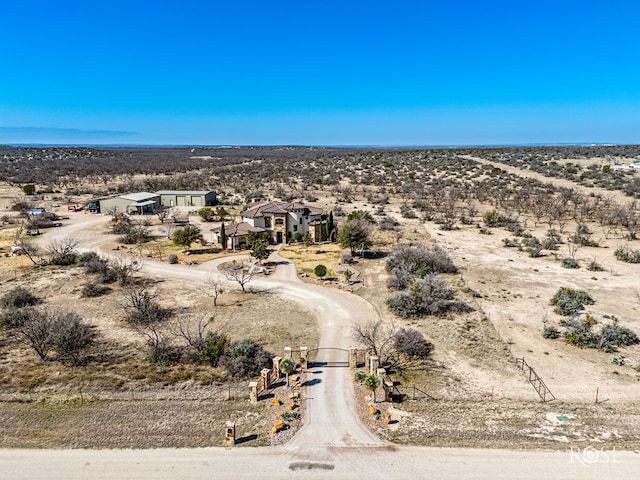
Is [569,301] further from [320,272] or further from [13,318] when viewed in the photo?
[13,318]

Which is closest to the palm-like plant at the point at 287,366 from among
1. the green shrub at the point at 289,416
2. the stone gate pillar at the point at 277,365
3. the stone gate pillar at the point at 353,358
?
the stone gate pillar at the point at 277,365

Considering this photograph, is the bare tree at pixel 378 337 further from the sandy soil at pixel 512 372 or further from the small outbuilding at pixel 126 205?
the small outbuilding at pixel 126 205

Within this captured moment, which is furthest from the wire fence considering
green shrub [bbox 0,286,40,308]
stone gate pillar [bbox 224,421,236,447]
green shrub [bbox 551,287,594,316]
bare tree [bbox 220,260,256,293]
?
green shrub [bbox 551,287,594,316]

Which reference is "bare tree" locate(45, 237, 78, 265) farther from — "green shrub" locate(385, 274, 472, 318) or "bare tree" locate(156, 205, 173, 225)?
"green shrub" locate(385, 274, 472, 318)

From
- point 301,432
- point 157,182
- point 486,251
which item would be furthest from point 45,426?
point 157,182

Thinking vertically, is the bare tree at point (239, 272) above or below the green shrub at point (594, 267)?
below

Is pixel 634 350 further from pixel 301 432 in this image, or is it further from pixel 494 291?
pixel 301 432
